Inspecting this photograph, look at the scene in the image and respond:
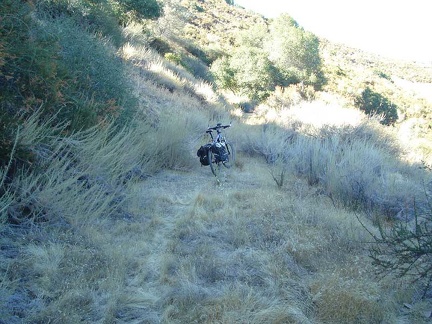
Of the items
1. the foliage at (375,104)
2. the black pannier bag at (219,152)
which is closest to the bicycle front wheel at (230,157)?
the black pannier bag at (219,152)

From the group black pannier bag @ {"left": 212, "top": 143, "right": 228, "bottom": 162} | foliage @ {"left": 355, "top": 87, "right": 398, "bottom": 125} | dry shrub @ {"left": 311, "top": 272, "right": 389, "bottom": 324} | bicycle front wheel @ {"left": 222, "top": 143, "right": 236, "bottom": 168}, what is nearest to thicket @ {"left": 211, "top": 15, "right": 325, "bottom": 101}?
foliage @ {"left": 355, "top": 87, "right": 398, "bottom": 125}

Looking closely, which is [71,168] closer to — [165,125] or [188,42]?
[165,125]

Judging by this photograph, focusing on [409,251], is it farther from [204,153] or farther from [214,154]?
[214,154]

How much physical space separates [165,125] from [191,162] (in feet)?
3.85

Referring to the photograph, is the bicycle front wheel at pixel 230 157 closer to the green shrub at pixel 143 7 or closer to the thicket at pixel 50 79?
the thicket at pixel 50 79

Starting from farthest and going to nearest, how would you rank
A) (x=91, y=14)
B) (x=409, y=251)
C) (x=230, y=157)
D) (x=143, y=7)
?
(x=143, y=7)
(x=91, y=14)
(x=230, y=157)
(x=409, y=251)

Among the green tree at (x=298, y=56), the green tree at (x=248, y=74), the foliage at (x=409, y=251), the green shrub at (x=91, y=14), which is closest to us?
the foliage at (x=409, y=251)

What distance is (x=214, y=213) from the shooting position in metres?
6.32

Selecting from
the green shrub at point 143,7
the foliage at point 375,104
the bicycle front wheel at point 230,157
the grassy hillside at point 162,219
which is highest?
the foliage at point 375,104

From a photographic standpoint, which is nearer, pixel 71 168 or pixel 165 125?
pixel 71 168

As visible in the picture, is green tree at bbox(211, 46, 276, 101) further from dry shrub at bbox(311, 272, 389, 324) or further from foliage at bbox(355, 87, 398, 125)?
dry shrub at bbox(311, 272, 389, 324)

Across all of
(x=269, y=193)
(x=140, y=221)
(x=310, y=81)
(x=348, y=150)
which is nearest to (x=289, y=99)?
(x=310, y=81)

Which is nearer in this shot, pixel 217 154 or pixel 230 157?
pixel 217 154

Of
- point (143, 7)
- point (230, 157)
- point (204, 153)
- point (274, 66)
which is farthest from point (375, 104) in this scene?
point (204, 153)
